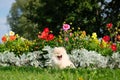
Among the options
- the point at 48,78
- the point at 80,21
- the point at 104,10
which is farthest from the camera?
the point at 104,10

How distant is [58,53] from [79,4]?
30796 mm

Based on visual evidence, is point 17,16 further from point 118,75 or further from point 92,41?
point 118,75

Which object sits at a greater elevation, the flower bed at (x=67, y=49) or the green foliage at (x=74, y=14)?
the green foliage at (x=74, y=14)

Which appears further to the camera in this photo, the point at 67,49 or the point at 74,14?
the point at 74,14

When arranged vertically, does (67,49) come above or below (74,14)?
below

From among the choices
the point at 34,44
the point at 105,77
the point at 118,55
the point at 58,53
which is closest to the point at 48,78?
the point at 105,77

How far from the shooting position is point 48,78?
8.22 meters

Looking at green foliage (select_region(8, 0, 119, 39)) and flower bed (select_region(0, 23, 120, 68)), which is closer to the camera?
flower bed (select_region(0, 23, 120, 68))

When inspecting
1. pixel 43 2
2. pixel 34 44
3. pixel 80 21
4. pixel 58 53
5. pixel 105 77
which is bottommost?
pixel 105 77

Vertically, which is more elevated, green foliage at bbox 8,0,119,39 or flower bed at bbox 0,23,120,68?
green foliage at bbox 8,0,119,39

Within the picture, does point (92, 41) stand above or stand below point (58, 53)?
above

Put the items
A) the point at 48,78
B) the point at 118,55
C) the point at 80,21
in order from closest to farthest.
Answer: the point at 48,78 → the point at 118,55 → the point at 80,21

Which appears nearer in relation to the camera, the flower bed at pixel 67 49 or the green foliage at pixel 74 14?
the flower bed at pixel 67 49

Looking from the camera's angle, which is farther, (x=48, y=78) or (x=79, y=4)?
(x=79, y=4)
